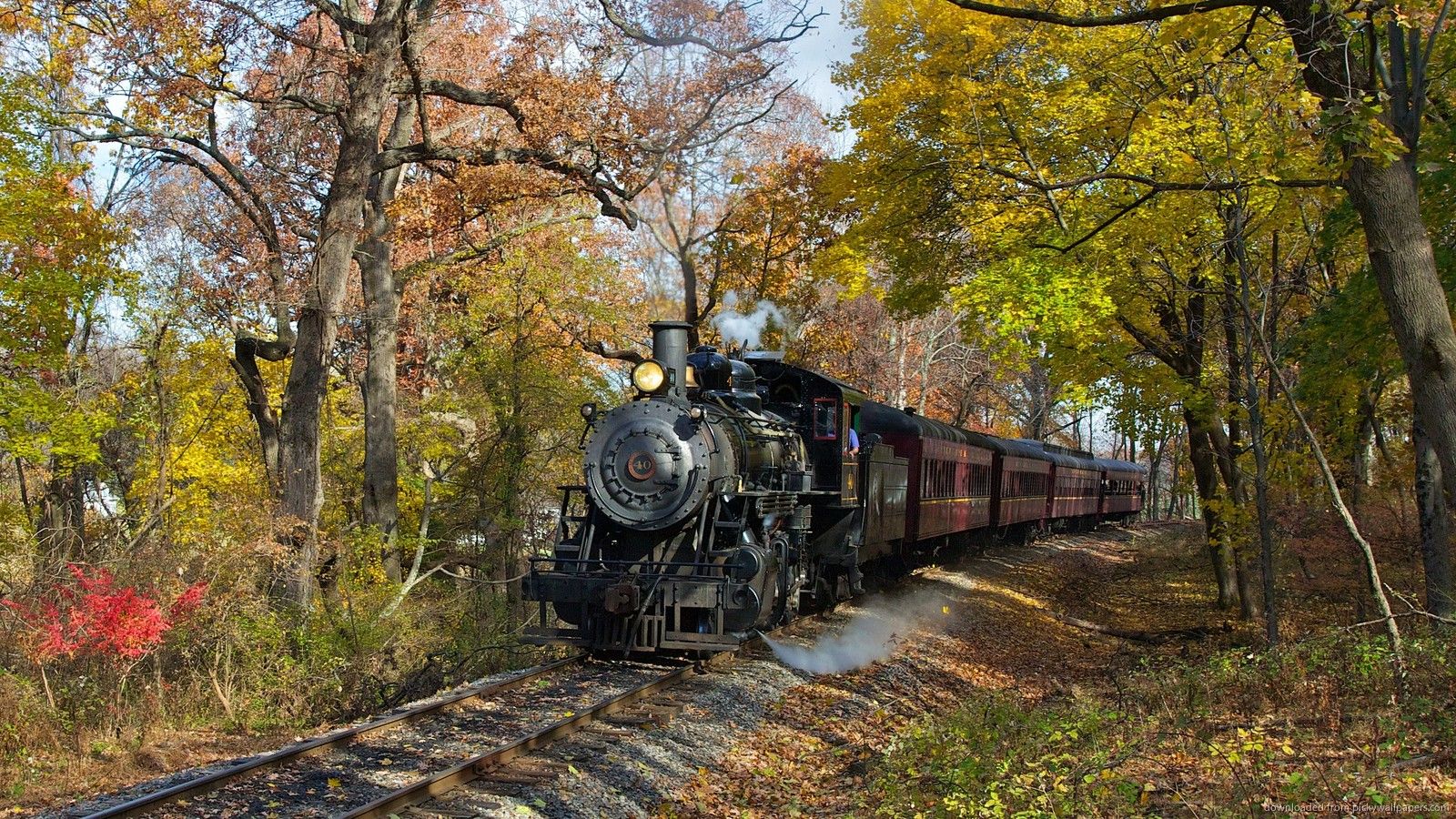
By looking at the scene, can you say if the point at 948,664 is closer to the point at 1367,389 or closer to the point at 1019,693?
the point at 1019,693

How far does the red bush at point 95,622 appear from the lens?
368 inches

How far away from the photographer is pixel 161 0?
12906mm

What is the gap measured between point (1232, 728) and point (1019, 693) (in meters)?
4.21

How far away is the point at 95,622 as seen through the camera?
9.62 meters

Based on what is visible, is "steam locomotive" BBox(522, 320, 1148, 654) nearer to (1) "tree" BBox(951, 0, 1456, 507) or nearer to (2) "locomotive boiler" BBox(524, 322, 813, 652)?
(2) "locomotive boiler" BBox(524, 322, 813, 652)

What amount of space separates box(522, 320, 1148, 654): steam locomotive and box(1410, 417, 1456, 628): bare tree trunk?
6.24 m

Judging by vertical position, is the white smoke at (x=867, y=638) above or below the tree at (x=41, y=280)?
below

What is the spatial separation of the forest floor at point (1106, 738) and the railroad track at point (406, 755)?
1.37 metres

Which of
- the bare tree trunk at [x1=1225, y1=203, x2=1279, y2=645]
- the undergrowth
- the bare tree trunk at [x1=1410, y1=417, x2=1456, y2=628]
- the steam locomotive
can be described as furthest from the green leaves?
the bare tree trunk at [x1=1410, y1=417, x2=1456, y2=628]

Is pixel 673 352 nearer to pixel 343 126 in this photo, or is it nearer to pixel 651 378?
pixel 651 378

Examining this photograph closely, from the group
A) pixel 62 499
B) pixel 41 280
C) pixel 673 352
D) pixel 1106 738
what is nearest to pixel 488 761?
pixel 1106 738

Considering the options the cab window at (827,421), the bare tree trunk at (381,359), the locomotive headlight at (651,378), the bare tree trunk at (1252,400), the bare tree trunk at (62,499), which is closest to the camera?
the locomotive headlight at (651,378)

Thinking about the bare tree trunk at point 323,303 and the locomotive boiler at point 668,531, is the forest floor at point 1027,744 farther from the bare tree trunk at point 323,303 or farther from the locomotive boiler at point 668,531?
the bare tree trunk at point 323,303

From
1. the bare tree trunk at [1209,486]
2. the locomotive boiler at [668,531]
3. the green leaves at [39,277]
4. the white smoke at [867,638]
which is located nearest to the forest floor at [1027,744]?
the white smoke at [867,638]
